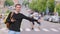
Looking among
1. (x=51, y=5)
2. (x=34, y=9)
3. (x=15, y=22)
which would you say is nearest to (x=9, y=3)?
(x=34, y=9)

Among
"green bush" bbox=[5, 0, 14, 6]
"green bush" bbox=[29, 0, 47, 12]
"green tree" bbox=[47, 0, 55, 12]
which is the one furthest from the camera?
"green tree" bbox=[47, 0, 55, 12]

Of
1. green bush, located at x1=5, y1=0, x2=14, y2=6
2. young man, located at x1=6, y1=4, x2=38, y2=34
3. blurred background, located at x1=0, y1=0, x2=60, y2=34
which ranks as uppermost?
young man, located at x1=6, y1=4, x2=38, y2=34

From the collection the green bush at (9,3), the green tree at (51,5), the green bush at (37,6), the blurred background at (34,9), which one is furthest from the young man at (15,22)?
the green tree at (51,5)

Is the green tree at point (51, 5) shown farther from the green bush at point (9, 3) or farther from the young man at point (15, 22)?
the young man at point (15, 22)

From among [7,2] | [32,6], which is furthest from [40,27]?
[7,2]

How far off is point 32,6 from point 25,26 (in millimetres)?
1976

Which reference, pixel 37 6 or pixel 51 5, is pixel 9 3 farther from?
pixel 51 5

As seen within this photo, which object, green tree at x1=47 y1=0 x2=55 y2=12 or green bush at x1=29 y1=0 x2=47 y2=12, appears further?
green tree at x1=47 y1=0 x2=55 y2=12

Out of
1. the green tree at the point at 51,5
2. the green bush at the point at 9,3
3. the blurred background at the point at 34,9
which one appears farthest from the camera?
the green tree at the point at 51,5

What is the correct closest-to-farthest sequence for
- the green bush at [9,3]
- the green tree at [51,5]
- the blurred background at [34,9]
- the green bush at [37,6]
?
the blurred background at [34,9]
the green bush at [9,3]
the green bush at [37,6]
the green tree at [51,5]

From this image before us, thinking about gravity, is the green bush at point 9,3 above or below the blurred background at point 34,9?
above

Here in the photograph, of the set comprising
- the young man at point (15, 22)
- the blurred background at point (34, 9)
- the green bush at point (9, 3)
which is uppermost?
the young man at point (15, 22)

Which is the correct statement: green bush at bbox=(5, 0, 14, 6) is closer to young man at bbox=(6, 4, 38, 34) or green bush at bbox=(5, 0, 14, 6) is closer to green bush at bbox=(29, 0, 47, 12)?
green bush at bbox=(29, 0, 47, 12)

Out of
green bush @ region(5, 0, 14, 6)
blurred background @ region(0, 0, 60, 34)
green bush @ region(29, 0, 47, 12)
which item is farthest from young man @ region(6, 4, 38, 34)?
green bush @ region(29, 0, 47, 12)
